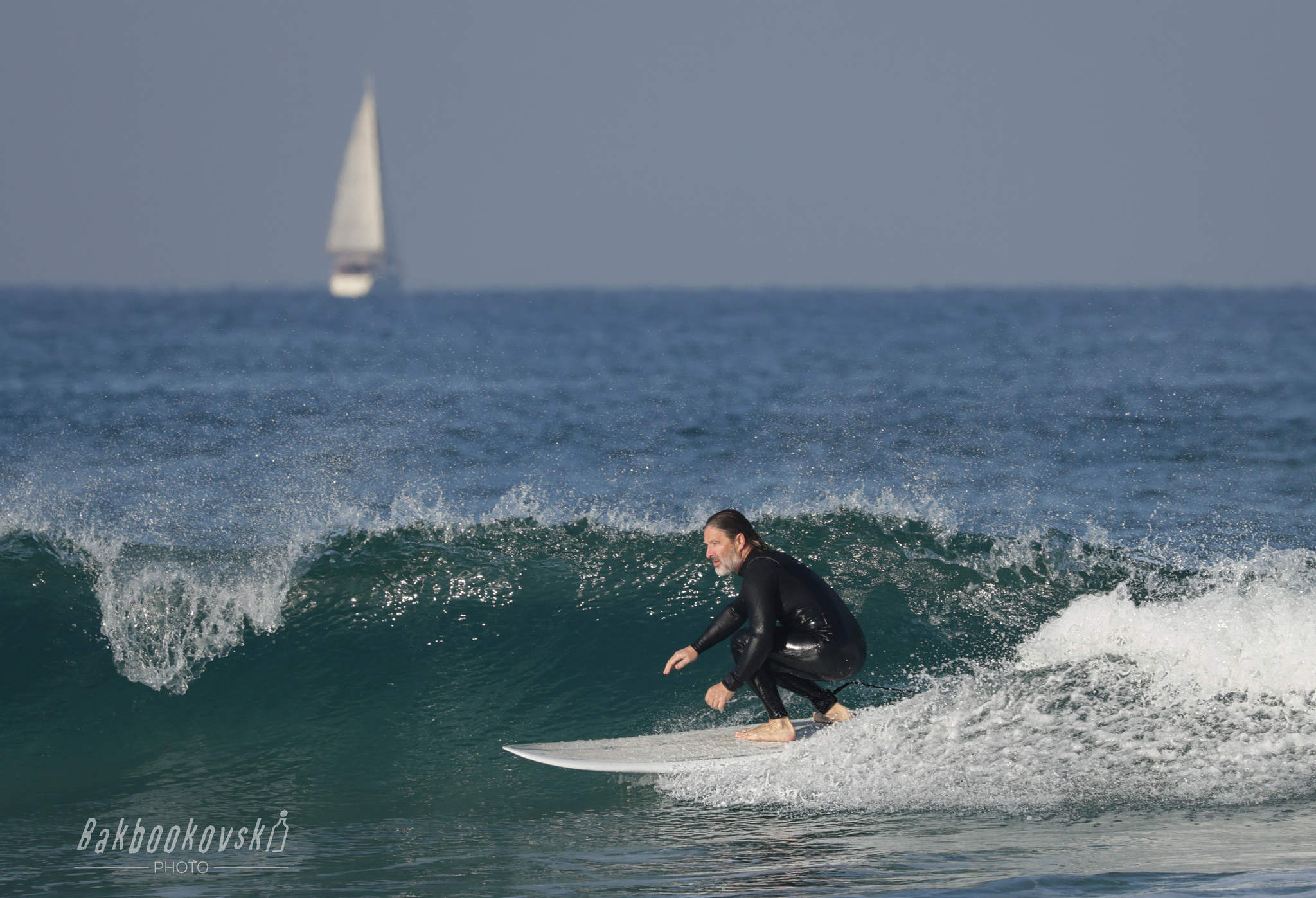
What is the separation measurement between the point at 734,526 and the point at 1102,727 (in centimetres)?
238

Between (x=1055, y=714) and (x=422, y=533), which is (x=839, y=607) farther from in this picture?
(x=422, y=533)

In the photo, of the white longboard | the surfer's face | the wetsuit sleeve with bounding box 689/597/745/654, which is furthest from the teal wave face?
the surfer's face

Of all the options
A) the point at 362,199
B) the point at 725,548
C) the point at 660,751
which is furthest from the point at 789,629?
the point at 362,199

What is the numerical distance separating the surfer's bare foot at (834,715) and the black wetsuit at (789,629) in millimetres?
253

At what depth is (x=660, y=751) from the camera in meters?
6.07

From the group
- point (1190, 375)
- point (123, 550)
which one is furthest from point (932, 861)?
point (1190, 375)

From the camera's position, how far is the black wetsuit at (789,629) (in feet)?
18.4

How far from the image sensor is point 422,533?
9469 mm

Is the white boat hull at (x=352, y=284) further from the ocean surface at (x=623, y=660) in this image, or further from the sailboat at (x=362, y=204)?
the ocean surface at (x=623, y=660)

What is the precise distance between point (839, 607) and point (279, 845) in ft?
9.06

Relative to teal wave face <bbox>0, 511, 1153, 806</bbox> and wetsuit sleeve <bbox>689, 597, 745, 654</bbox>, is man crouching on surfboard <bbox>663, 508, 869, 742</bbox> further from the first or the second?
teal wave face <bbox>0, 511, 1153, 806</bbox>

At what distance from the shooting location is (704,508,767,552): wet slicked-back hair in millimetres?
5613

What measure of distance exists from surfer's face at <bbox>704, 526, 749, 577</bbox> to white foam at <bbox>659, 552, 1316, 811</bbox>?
95 centimetres

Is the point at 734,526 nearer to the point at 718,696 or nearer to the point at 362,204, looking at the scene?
the point at 718,696
